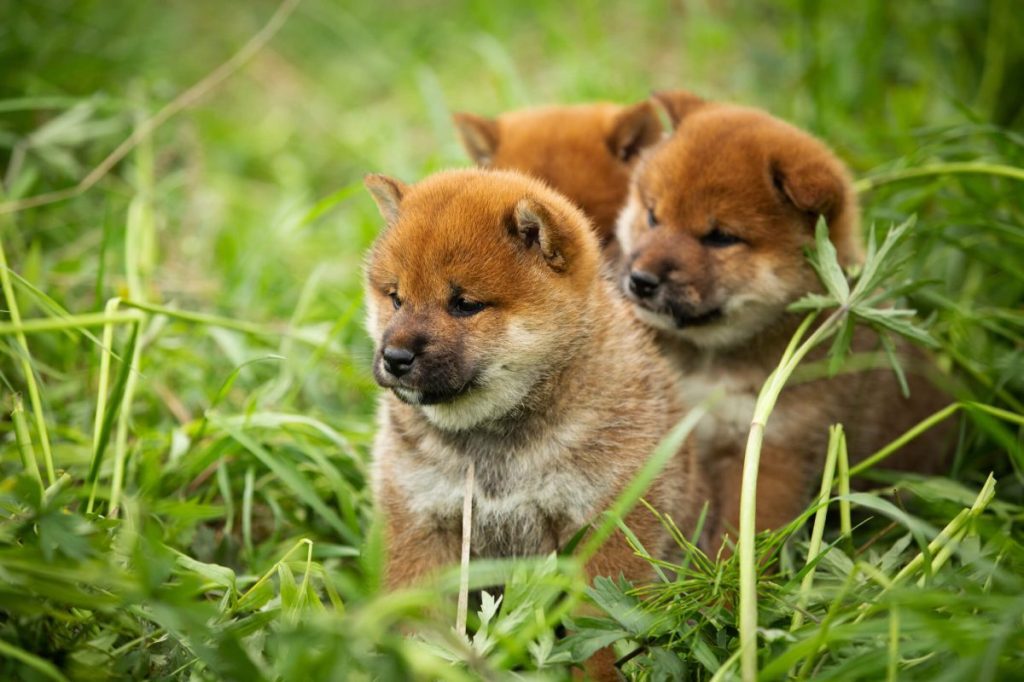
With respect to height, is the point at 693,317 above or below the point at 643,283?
below

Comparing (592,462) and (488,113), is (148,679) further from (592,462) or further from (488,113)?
(488,113)

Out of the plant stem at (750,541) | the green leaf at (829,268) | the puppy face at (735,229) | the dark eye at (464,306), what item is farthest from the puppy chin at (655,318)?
the dark eye at (464,306)

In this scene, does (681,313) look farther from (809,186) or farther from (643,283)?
(809,186)

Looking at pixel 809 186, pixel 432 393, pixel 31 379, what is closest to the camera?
pixel 432 393

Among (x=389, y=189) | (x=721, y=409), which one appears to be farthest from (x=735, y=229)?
(x=389, y=189)

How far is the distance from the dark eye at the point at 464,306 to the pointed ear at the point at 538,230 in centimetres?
26

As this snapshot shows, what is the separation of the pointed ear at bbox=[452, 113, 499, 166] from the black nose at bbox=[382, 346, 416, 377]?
187 centimetres

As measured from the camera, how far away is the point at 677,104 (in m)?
4.51

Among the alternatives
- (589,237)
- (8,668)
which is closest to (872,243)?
(589,237)

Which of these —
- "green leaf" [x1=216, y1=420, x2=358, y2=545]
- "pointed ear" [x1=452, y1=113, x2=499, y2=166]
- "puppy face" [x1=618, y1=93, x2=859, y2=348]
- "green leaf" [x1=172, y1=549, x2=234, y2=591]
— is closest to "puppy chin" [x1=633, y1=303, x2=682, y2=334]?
"puppy face" [x1=618, y1=93, x2=859, y2=348]

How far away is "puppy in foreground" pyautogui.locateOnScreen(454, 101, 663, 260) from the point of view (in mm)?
4559

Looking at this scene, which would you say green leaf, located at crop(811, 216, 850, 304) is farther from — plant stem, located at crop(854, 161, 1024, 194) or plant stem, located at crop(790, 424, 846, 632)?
plant stem, located at crop(854, 161, 1024, 194)

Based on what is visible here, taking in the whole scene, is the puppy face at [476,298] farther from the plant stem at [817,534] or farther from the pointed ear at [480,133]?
the pointed ear at [480,133]

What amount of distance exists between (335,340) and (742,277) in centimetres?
200
